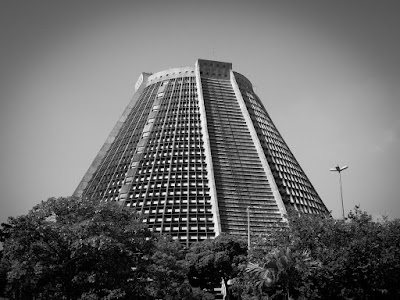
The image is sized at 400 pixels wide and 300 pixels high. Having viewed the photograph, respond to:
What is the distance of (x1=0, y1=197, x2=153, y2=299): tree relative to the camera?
29.2 m

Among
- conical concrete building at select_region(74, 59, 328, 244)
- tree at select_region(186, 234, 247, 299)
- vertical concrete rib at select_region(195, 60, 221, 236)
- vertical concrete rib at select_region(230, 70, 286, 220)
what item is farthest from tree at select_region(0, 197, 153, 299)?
vertical concrete rib at select_region(230, 70, 286, 220)

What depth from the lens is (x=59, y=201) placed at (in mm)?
32500

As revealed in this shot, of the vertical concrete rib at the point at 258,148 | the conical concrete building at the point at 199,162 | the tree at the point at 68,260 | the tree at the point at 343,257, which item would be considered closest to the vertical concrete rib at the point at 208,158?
the conical concrete building at the point at 199,162

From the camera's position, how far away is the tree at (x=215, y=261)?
5275 cm

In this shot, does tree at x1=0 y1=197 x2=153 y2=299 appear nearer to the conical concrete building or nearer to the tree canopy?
the tree canopy

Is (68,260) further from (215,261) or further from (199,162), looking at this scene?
(199,162)

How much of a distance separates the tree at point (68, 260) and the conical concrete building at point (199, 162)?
41.9m

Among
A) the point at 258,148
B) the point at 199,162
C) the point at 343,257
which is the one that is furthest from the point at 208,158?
the point at 343,257

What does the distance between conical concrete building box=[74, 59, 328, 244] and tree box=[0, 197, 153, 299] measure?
41920mm

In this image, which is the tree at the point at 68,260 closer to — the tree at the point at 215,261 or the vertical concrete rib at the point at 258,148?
the tree at the point at 215,261

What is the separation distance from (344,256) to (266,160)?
52027 millimetres

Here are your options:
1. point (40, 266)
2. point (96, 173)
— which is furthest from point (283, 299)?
point (96, 173)

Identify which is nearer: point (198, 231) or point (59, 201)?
point (59, 201)

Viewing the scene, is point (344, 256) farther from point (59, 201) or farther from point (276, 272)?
point (59, 201)
